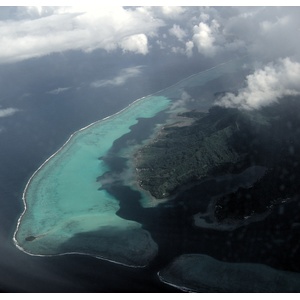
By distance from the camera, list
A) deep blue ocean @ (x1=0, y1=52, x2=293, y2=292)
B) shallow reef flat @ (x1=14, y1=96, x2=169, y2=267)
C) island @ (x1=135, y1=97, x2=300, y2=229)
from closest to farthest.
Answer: deep blue ocean @ (x1=0, y1=52, x2=293, y2=292) → shallow reef flat @ (x1=14, y1=96, x2=169, y2=267) → island @ (x1=135, y1=97, x2=300, y2=229)

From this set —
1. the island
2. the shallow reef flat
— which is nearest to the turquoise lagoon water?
the shallow reef flat

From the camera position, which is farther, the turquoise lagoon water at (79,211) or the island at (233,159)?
the island at (233,159)

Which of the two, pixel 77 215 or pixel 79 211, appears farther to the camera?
pixel 79 211

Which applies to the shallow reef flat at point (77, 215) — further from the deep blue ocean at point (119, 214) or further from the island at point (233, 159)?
the island at point (233, 159)

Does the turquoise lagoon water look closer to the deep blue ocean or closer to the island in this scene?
the deep blue ocean

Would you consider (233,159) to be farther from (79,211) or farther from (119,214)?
(79,211)

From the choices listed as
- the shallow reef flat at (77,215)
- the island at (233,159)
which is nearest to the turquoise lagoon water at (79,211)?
the shallow reef flat at (77,215)

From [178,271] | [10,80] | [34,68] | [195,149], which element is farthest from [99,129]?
[34,68]

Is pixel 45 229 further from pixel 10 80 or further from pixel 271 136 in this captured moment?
pixel 10 80

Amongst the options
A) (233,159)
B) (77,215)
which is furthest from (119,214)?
(233,159)
